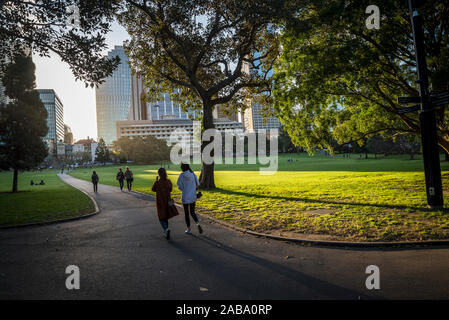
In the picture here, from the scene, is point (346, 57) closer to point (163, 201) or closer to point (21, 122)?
point (163, 201)

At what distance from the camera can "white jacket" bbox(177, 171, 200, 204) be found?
24.1 feet

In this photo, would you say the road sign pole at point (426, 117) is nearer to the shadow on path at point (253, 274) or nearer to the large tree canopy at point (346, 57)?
the large tree canopy at point (346, 57)

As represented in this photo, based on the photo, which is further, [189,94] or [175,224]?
[189,94]

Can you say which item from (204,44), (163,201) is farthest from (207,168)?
(163,201)

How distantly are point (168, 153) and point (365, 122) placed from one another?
90.8 m

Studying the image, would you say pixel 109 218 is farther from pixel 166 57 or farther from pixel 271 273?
pixel 166 57

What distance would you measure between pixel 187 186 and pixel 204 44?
39.5ft

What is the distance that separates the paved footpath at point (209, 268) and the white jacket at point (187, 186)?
1.00 meters

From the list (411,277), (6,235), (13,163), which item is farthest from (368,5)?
(13,163)

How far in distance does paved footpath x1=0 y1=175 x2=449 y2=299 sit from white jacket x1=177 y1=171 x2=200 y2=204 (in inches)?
39.5

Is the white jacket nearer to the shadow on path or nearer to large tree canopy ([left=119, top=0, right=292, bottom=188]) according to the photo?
the shadow on path

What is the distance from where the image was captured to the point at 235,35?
16.1 m

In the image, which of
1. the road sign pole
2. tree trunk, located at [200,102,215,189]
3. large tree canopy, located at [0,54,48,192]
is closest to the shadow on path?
the road sign pole

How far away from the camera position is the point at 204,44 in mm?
16500
